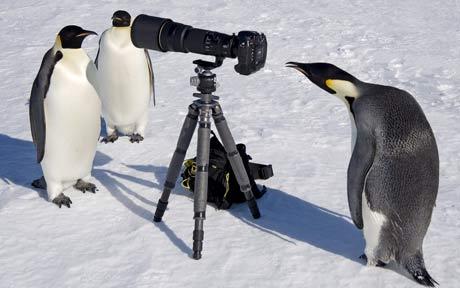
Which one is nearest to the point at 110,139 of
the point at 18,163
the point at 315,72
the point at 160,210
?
the point at 18,163

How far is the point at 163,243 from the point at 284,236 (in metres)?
0.65

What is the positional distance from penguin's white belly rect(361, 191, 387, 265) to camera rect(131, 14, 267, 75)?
0.82 metres

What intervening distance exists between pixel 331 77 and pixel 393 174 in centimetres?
54

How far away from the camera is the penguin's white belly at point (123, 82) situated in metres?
4.62

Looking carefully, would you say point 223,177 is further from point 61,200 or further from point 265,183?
point 61,200

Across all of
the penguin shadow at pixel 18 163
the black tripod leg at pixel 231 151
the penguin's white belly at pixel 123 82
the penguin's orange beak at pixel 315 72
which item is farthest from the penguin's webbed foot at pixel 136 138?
the penguin's orange beak at pixel 315 72

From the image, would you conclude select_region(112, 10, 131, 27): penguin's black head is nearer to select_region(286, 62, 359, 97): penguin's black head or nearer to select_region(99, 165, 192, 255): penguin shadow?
select_region(99, 165, 192, 255): penguin shadow

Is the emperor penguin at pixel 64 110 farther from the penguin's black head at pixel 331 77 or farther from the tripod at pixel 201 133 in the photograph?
the penguin's black head at pixel 331 77

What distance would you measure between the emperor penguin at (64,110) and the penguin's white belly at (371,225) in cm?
171

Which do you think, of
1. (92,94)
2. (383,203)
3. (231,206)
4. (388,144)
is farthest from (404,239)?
(92,94)

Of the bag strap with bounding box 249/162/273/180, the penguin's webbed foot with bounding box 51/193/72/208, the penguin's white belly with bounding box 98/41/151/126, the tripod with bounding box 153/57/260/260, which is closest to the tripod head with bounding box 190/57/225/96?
the tripod with bounding box 153/57/260/260

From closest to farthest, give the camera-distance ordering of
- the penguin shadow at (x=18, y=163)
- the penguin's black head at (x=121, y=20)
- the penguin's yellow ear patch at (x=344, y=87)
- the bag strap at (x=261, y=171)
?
the penguin's yellow ear patch at (x=344, y=87), the bag strap at (x=261, y=171), the penguin shadow at (x=18, y=163), the penguin's black head at (x=121, y=20)

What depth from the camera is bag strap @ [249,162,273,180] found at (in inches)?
153

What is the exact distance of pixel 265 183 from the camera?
4.10 meters
